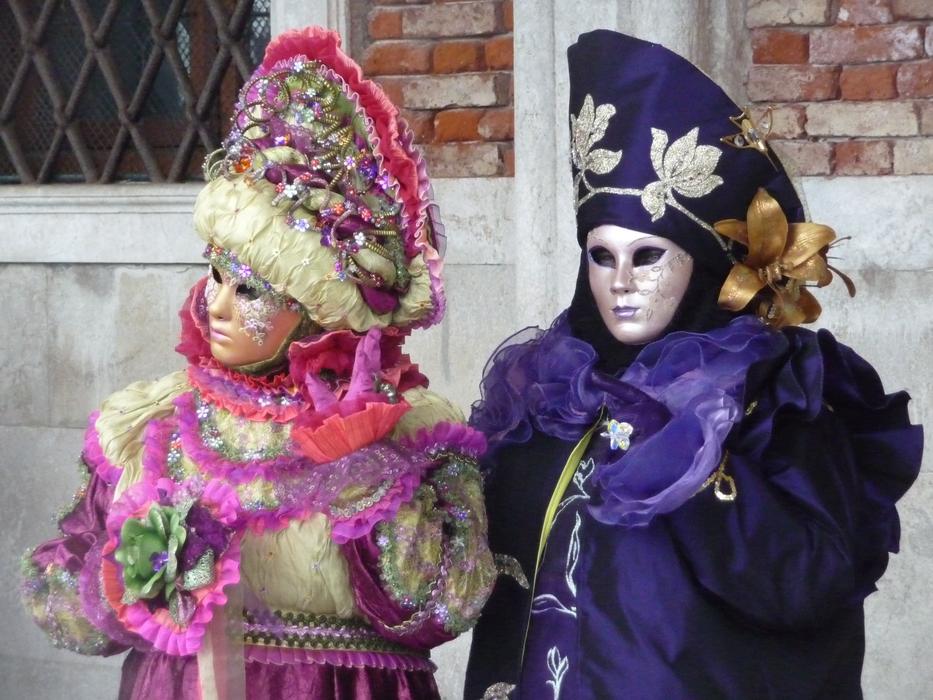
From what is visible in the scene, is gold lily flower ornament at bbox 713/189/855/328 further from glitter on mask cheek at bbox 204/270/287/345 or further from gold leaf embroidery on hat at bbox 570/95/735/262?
glitter on mask cheek at bbox 204/270/287/345

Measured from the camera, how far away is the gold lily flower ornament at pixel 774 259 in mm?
2297

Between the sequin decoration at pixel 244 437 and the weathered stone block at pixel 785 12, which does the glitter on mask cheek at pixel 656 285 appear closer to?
the sequin decoration at pixel 244 437

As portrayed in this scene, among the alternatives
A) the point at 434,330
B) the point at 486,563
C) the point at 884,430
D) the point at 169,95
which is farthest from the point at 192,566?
the point at 169,95

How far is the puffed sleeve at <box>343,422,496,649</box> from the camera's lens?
7.52ft

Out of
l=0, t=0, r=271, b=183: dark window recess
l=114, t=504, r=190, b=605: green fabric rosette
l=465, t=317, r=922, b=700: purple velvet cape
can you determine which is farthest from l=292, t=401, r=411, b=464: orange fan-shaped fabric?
l=0, t=0, r=271, b=183: dark window recess

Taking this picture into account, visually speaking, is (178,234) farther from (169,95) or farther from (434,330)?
(434,330)

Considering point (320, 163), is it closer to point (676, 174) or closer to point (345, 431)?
point (345, 431)

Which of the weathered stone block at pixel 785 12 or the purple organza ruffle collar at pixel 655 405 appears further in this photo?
the weathered stone block at pixel 785 12

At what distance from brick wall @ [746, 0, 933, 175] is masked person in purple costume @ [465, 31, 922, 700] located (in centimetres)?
120

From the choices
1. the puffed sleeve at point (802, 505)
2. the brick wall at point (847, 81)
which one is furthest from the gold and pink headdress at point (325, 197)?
the brick wall at point (847, 81)

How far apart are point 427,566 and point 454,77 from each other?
73.1 inches

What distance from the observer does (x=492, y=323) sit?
3836mm

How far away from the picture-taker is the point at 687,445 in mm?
2191

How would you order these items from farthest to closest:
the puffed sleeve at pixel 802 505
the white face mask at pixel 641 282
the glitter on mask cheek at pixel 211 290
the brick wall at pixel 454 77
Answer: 1. the brick wall at pixel 454 77
2. the glitter on mask cheek at pixel 211 290
3. the white face mask at pixel 641 282
4. the puffed sleeve at pixel 802 505
